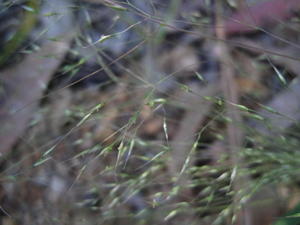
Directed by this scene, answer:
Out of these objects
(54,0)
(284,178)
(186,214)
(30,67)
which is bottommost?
(186,214)

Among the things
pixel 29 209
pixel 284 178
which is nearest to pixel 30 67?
pixel 29 209

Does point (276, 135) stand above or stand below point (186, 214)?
above

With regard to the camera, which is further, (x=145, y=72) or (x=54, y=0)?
(x=145, y=72)

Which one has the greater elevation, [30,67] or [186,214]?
[30,67]

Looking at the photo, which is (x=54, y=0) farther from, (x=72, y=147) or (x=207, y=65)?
(x=207, y=65)

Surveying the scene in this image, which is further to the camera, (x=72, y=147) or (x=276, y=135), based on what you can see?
(x=72, y=147)

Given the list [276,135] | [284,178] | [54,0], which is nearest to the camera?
[284,178]

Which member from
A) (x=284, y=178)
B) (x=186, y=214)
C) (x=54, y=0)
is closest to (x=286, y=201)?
(x=284, y=178)

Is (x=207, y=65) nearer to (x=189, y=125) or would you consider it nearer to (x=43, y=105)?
(x=189, y=125)

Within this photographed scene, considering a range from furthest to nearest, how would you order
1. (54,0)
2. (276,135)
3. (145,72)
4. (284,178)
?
1. (145,72)
2. (54,0)
3. (276,135)
4. (284,178)
